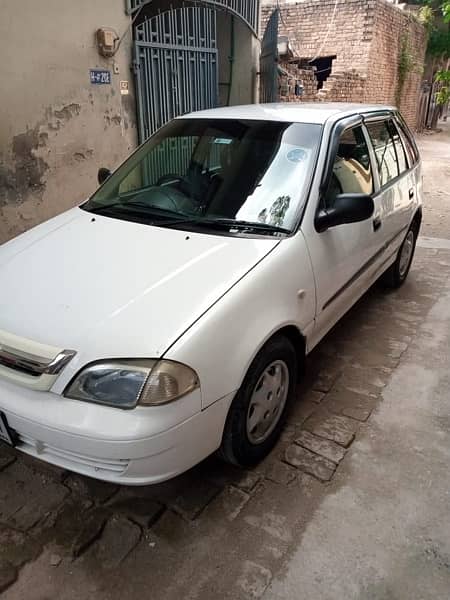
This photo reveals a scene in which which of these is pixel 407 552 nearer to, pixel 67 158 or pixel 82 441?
pixel 82 441

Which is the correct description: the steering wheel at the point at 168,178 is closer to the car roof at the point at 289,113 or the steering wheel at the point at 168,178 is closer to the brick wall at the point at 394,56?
the car roof at the point at 289,113

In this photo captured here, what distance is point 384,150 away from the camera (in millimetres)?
3709

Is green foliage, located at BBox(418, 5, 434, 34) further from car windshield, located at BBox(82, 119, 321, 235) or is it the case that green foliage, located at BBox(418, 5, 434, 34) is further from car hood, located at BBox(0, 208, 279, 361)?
car hood, located at BBox(0, 208, 279, 361)

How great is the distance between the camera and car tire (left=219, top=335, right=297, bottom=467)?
2.12 meters

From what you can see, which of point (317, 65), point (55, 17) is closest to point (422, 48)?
point (317, 65)

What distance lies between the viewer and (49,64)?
180 inches

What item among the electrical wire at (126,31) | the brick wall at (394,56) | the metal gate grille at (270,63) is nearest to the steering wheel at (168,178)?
the electrical wire at (126,31)

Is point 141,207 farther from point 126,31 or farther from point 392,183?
point 126,31

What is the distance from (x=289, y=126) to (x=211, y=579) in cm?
242

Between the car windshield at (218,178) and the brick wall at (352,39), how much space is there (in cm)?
969

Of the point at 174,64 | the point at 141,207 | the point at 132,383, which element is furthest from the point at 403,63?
the point at 132,383

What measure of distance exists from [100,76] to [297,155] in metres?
3.33

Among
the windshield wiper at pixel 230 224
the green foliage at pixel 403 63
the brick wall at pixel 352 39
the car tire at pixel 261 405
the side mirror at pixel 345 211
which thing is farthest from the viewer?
the green foliage at pixel 403 63

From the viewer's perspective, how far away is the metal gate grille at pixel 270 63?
742cm
